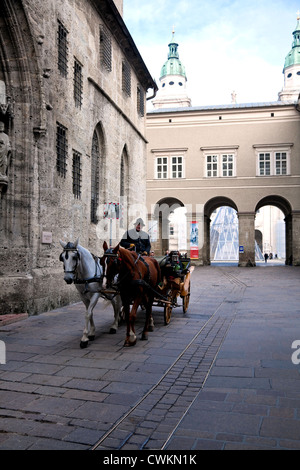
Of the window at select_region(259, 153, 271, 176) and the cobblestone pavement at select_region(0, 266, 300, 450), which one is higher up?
the window at select_region(259, 153, 271, 176)

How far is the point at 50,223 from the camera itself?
11.4 m

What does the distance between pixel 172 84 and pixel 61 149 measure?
89.0m

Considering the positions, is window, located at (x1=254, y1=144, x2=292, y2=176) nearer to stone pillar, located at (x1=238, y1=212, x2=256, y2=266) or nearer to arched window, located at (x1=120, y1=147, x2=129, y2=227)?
stone pillar, located at (x1=238, y1=212, x2=256, y2=266)

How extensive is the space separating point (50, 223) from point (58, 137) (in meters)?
2.56

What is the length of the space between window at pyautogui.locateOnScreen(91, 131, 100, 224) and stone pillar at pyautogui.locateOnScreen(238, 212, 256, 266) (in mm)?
22532

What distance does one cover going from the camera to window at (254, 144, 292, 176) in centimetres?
3681

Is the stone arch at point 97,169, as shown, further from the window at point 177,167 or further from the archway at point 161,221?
the window at point 177,167

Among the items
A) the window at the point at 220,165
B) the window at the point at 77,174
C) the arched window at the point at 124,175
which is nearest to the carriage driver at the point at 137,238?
the window at the point at 77,174

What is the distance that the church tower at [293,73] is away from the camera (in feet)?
286

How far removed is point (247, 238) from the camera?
119 feet

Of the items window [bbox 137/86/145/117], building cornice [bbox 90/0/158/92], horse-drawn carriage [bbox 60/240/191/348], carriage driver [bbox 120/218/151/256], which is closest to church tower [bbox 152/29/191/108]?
building cornice [bbox 90/0/158/92]

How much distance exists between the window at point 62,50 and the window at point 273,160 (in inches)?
1065

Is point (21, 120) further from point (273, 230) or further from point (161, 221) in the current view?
point (273, 230)

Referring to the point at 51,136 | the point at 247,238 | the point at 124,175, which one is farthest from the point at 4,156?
the point at 247,238
